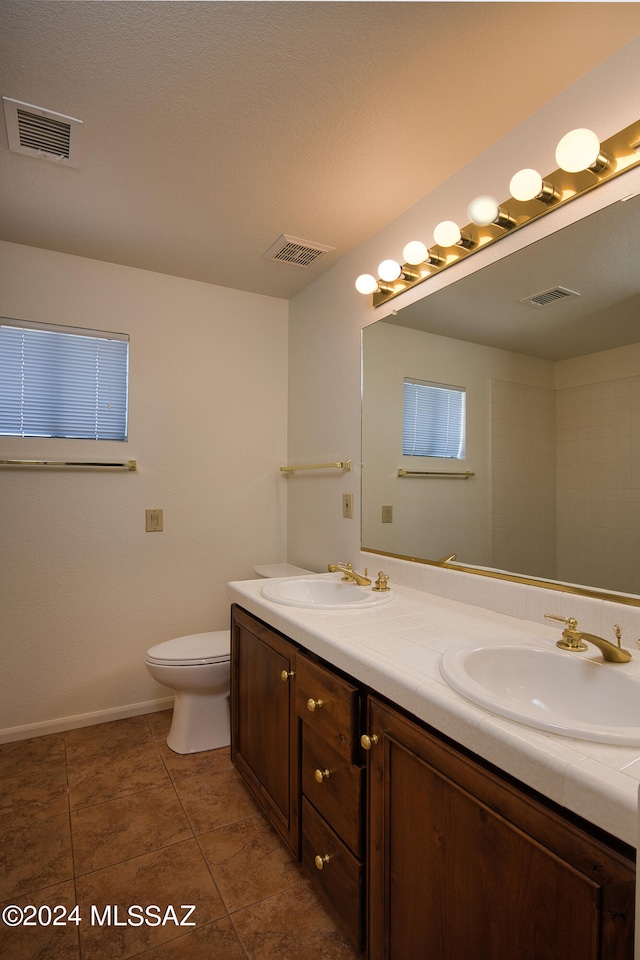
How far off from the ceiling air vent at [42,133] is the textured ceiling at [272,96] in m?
0.03

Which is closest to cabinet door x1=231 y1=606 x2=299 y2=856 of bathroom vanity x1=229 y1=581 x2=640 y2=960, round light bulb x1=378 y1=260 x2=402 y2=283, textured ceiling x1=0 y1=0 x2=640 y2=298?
bathroom vanity x1=229 y1=581 x2=640 y2=960

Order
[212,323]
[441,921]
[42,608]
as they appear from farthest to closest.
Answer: [212,323] < [42,608] < [441,921]

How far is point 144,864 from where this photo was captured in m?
1.53

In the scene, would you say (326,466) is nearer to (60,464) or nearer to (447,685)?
(60,464)

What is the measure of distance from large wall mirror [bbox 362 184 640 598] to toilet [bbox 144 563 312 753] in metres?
0.96

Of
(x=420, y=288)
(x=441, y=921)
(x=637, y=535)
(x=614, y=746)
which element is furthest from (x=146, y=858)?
(x=420, y=288)

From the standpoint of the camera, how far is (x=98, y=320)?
2467 mm

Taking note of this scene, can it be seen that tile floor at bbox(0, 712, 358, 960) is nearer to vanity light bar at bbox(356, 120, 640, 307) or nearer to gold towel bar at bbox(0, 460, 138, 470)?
gold towel bar at bbox(0, 460, 138, 470)

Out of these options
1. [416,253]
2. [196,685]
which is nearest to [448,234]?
[416,253]

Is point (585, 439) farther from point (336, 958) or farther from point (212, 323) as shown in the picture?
point (212, 323)

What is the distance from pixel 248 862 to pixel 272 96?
7.71 feet

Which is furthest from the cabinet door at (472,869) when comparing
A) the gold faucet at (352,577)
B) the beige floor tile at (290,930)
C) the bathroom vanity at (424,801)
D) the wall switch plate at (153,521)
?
the wall switch plate at (153,521)

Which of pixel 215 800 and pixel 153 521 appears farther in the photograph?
pixel 153 521

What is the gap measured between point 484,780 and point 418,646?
0.41m
